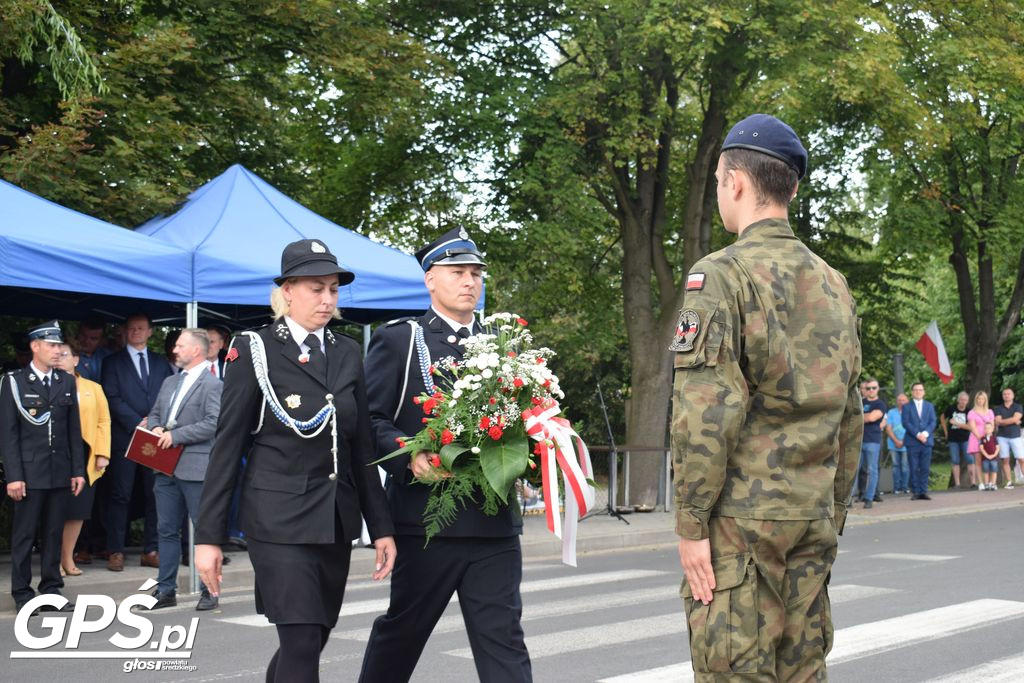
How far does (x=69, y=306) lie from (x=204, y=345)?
453 centimetres

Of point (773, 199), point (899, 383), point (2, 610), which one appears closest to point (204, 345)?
point (2, 610)

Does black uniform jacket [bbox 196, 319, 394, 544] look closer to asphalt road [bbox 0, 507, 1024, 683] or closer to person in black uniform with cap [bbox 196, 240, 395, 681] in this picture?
person in black uniform with cap [bbox 196, 240, 395, 681]

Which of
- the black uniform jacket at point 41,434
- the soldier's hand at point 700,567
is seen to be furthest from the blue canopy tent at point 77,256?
the soldier's hand at point 700,567

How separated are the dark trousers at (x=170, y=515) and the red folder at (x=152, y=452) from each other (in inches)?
6.5

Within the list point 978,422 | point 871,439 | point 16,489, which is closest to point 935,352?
point 978,422

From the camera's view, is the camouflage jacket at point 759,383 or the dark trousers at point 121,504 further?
the dark trousers at point 121,504

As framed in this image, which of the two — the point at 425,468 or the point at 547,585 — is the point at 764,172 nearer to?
the point at 425,468

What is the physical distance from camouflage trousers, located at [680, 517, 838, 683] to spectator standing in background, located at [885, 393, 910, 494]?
19543mm

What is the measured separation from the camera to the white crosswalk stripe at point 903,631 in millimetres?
7073

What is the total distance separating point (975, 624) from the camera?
8.73 meters

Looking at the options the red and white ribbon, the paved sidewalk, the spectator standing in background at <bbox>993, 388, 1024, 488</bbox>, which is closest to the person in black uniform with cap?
the red and white ribbon

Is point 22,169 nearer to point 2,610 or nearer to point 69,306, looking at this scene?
point 69,306
